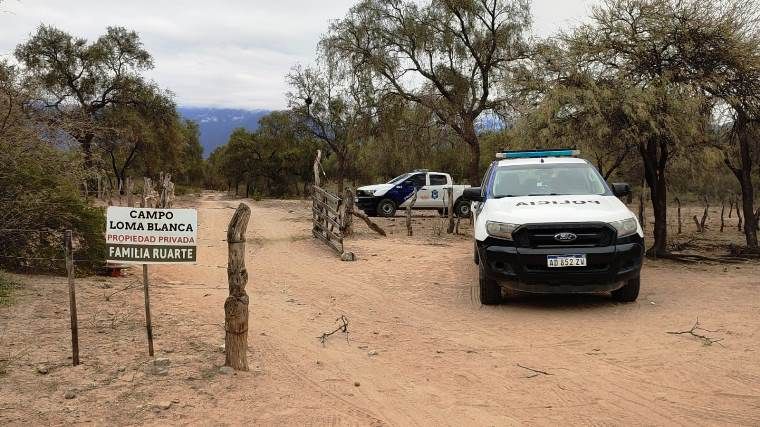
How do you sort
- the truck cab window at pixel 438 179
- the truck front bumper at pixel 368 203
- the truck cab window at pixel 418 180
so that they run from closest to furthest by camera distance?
the truck front bumper at pixel 368 203 → the truck cab window at pixel 418 180 → the truck cab window at pixel 438 179

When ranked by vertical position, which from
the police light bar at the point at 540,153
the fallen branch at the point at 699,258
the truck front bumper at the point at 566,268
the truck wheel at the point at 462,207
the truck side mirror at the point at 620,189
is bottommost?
the fallen branch at the point at 699,258

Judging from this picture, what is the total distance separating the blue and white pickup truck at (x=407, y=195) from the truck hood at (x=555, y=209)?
1303cm

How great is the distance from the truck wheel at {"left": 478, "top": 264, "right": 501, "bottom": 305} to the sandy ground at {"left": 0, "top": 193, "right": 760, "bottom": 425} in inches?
5.8

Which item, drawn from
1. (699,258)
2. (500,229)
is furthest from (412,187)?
(500,229)

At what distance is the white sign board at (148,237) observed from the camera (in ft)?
16.4

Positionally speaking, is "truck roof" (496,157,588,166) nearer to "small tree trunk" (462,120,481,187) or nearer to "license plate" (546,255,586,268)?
"license plate" (546,255,586,268)

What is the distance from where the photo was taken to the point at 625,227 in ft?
22.5

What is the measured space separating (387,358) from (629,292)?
3572 mm

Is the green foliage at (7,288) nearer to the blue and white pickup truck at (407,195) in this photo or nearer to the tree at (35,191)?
the tree at (35,191)

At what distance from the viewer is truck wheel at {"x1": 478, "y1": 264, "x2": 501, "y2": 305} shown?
7238mm

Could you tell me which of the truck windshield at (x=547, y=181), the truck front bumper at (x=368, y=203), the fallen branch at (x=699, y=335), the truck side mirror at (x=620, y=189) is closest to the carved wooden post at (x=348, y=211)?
the truck front bumper at (x=368, y=203)

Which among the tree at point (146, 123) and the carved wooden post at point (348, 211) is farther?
the tree at point (146, 123)

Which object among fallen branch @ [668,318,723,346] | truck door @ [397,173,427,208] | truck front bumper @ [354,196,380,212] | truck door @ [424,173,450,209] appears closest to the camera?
fallen branch @ [668,318,723,346]

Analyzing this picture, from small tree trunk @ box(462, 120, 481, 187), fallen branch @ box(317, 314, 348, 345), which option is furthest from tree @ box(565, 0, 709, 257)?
small tree trunk @ box(462, 120, 481, 187)
